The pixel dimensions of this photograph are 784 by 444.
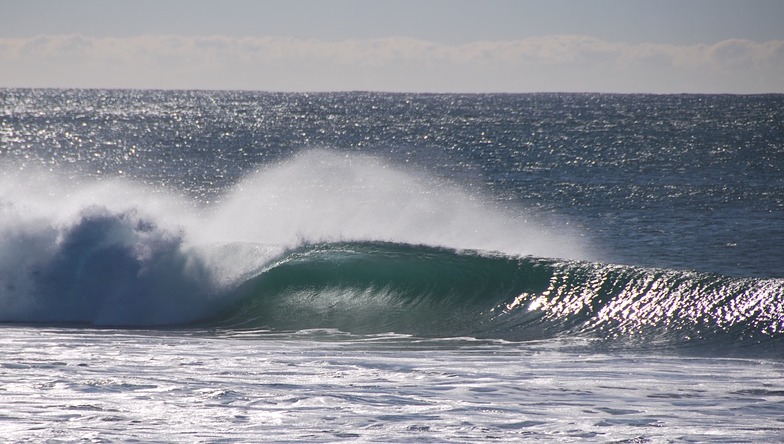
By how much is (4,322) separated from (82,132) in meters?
65.1

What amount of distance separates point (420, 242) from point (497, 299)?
532 centimetres

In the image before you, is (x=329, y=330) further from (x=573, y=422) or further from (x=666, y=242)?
(x=666, y=242)

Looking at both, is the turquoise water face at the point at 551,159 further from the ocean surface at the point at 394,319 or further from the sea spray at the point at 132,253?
the sea spray at the point at 132,253

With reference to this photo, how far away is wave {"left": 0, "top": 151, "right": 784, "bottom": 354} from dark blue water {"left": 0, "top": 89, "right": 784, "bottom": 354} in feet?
0.13

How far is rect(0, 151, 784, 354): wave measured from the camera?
13.0m

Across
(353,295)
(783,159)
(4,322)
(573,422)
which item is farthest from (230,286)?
(783,159)

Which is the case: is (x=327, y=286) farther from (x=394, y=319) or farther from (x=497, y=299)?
(x=497, y=299)

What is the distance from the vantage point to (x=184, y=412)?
7.89m

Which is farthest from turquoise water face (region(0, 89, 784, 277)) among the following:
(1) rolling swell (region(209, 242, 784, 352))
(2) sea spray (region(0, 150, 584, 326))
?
(1) rolling swell (region(209, 242, 784, 352))

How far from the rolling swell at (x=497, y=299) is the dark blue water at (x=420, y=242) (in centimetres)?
4

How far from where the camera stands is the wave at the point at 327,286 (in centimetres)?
1298

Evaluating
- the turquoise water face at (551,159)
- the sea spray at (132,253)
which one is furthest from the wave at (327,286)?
the turquoise water face at (551,159)

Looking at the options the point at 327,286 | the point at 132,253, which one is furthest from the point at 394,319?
the point at 132,253

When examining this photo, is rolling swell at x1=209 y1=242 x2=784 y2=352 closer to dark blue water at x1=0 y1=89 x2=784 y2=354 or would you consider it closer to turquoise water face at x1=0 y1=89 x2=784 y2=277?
dark blue water at x1=0 y1=89 x2=784 y2=354
